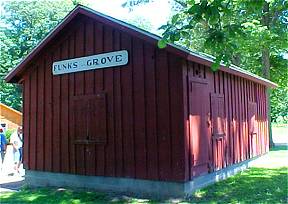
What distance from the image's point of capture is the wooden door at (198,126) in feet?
32.7

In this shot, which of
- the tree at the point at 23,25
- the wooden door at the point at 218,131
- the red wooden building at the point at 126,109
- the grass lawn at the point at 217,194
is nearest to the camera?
the grass lawn at the point at 217,194

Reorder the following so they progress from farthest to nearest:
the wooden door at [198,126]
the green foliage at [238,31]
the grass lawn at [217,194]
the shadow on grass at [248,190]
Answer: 1. the wooden door at [198,126]
2. the grass lawn at [217,194]
3. the shadow on grass at [248,190]
4. the green foliage at [238,31]

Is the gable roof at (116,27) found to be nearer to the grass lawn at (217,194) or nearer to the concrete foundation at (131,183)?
the concrete foundation at (131,183)

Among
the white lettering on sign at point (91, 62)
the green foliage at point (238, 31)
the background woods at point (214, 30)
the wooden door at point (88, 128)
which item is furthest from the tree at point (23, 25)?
the wooden door at point (88, 128)

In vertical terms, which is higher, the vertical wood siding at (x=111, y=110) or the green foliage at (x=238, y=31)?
the green foliage at (x=238, y=31)

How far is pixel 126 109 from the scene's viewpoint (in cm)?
1055

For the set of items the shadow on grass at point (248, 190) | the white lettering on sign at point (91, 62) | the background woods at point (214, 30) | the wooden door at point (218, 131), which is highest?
the background woods at point (214, 30)

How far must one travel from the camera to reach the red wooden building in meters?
9.80

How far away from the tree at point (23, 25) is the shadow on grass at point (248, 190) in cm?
3653

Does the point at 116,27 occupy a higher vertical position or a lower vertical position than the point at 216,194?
higher

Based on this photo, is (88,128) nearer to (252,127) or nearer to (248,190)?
(248,190)

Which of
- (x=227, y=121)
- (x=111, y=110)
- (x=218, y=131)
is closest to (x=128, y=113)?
(x=111, y=110)

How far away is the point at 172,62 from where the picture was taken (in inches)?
385

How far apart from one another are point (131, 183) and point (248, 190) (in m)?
2.95
